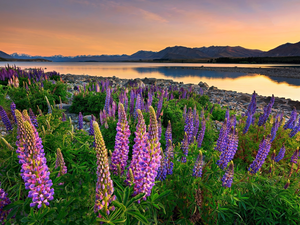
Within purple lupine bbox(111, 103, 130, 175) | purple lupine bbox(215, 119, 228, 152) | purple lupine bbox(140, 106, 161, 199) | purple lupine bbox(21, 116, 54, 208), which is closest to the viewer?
purple lupine bbox(21, 116, 54, 208)

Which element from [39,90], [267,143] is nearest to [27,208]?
[267,143]

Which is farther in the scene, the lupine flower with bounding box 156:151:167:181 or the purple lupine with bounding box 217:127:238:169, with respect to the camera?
the purple lupine with bounding box 217:127:238:169

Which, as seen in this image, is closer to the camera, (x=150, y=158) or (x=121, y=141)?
(x=150, y=158)

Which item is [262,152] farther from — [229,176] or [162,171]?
[162,171]

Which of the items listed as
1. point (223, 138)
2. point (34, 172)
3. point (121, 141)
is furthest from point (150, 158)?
point (223, 138)

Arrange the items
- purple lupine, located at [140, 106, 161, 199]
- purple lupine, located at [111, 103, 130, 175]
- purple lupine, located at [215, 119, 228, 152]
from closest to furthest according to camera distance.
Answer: purple lupine, located at [140, 106, 161, 199] < purple lupine, located at [111, 103, 130, 175] < purple lupine, located at [215, 119, 228, 152]

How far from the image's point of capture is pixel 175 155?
3.91 metres

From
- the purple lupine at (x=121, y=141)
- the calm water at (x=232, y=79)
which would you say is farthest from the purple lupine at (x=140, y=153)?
the calm water at (x=232, y=79)

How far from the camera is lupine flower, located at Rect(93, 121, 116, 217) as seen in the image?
1.68 m

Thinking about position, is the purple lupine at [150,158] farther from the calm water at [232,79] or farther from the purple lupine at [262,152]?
the calm water at [232,79]

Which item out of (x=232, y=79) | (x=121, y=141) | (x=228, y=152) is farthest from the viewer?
(x=232, y=79)

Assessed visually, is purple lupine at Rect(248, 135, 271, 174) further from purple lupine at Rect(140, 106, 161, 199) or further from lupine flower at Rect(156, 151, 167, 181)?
purple lupine at Rect(140, 106, 161, 199)

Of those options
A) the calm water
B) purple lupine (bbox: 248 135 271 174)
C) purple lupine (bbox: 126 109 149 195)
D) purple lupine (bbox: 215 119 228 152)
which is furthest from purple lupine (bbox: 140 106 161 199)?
the calm water

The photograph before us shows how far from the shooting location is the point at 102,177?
1.72m
